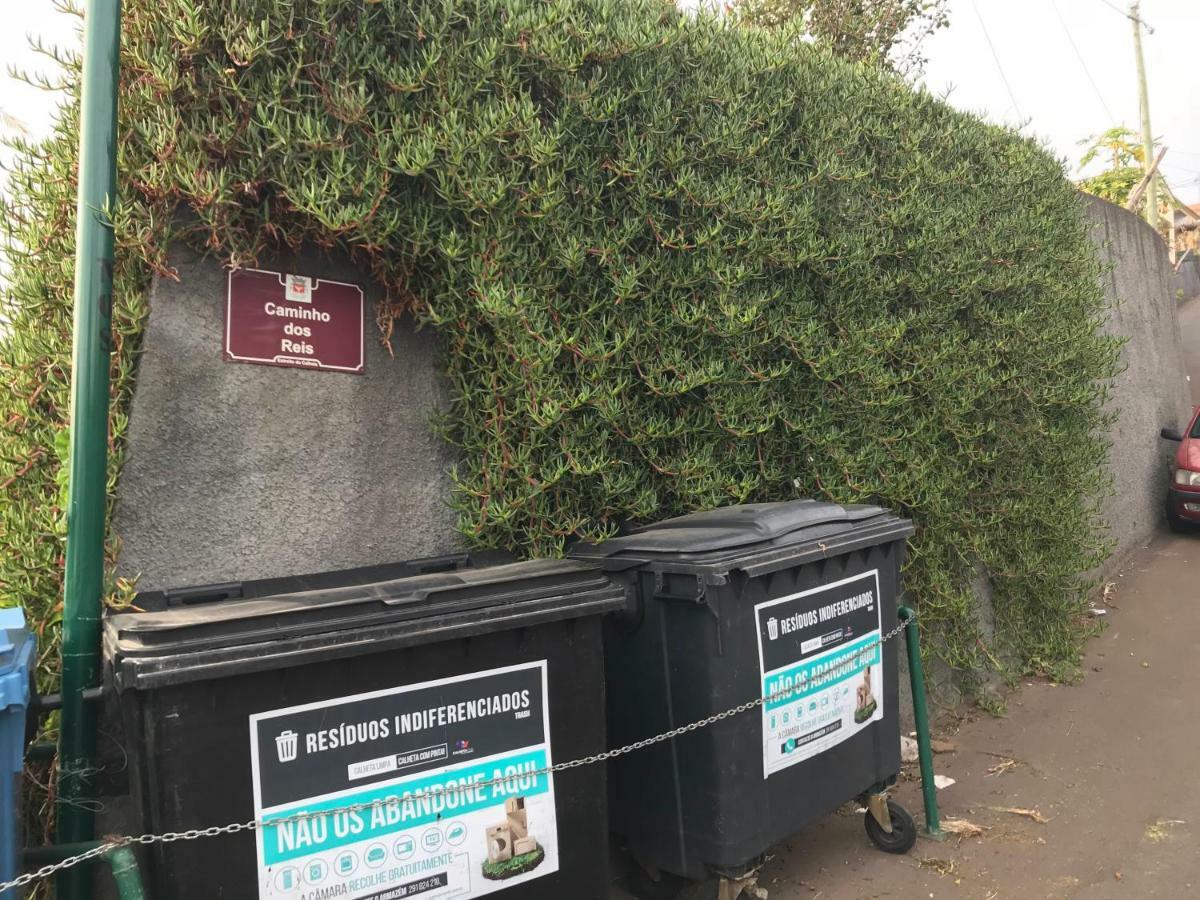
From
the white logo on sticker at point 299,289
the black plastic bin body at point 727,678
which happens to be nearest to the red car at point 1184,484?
the black plastic bin body at point 727,678

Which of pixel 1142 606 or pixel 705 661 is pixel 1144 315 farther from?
pixel 705 661

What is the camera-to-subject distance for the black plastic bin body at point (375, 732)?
204 cm

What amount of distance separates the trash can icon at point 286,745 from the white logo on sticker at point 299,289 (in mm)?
1535

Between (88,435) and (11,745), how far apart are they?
2.69 ft

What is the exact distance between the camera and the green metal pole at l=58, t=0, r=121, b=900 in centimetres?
233

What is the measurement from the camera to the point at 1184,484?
9438 millimetres

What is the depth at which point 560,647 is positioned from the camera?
264cm

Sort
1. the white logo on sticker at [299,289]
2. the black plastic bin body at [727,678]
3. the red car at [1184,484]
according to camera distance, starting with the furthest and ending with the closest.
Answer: the red car at [1184,484], the white logo on sticker at [299,289], the black plastic bin body at [727,678]

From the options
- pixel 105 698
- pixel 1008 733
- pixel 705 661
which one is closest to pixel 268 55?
pixel 105 698

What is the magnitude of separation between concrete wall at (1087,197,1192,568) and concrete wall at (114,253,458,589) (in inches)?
261

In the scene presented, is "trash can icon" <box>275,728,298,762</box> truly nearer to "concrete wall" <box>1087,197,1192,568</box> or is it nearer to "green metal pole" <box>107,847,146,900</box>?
"green metal pole" <box>107,847,146,900</box>

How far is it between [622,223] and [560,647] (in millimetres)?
1796

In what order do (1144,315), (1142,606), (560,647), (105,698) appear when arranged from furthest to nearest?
(1144,315)
(1142,606)
(560,647)
(105,698)

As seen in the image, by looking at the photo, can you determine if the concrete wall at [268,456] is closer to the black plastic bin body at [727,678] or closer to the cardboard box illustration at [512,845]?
the black plastic bin body at [727,678]
